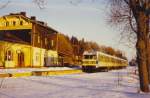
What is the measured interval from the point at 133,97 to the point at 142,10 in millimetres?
4328

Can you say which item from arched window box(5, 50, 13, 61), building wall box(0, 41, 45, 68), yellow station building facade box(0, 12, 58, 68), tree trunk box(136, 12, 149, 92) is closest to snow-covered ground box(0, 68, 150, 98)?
tree trunk box(136, 12, 149, 92)

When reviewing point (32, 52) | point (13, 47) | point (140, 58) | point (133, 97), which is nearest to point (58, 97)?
point (133, 97)

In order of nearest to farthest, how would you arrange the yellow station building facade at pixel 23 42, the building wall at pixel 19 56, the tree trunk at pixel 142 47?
the tree trunk at pixel 142 47
the building wall at pixel 19 56
the yellow station building facade at pixel 23 42

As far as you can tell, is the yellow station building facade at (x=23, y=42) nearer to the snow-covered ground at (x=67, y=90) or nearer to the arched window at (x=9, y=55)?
the arched window at (x=9, y=55)

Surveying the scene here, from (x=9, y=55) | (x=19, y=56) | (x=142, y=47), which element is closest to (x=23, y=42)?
(x=19, y=56)

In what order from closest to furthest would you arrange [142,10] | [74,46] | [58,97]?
[58,97] → [142,10] → [74,46]

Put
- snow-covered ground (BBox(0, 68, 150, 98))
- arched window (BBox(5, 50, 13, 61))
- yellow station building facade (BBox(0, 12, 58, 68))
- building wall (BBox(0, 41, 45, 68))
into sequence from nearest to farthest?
snow-covered ground (BBox(0, 68, 150, 98))
building wall (BBox(0, 41, 45, 68))
arched window (BBox(5, 50, 13, 61))
yellow station building facade (BBox(0, 12, 58, 68))

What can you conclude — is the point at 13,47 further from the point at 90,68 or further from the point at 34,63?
the point at 90,68

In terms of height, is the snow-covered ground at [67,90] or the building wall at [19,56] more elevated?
the building wall at [19,56]

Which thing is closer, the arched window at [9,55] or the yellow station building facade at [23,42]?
the arched window at [9,55]

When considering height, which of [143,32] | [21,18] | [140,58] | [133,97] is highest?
[21,18]

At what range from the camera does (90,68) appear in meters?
52.1

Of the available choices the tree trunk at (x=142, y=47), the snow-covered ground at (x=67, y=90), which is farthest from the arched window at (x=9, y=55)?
the tree trunk at (x=142, y=47)

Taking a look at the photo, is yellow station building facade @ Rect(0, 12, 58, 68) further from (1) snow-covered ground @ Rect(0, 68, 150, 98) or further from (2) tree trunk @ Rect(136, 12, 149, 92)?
(2) tree trunk @ Rect(136, 12, 149, 92)
